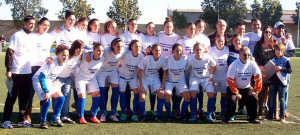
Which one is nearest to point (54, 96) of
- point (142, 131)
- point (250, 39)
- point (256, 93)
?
point (142, 131)

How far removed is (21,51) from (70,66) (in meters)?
0.75

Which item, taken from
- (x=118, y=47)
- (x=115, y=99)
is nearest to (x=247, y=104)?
(x=115, y=99)

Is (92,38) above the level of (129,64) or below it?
above

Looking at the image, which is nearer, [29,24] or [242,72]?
[29,24]

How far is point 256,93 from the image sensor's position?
523 centimetres

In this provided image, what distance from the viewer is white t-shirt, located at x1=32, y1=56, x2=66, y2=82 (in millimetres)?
4730

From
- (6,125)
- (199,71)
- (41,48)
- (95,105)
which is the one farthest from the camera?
(199,71)

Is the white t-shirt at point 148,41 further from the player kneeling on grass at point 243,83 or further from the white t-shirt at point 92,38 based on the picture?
the player kneeling on grass at point 243,83

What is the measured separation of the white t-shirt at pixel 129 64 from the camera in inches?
217

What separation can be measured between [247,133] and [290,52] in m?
2.01

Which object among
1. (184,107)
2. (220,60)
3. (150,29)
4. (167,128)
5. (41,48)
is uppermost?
(150,29)

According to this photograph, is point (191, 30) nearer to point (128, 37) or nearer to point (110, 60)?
point (128, 37)

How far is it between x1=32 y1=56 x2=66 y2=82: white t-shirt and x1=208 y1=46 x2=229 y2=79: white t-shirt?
8.23 feet

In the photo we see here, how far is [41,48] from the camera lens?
16.3ft
